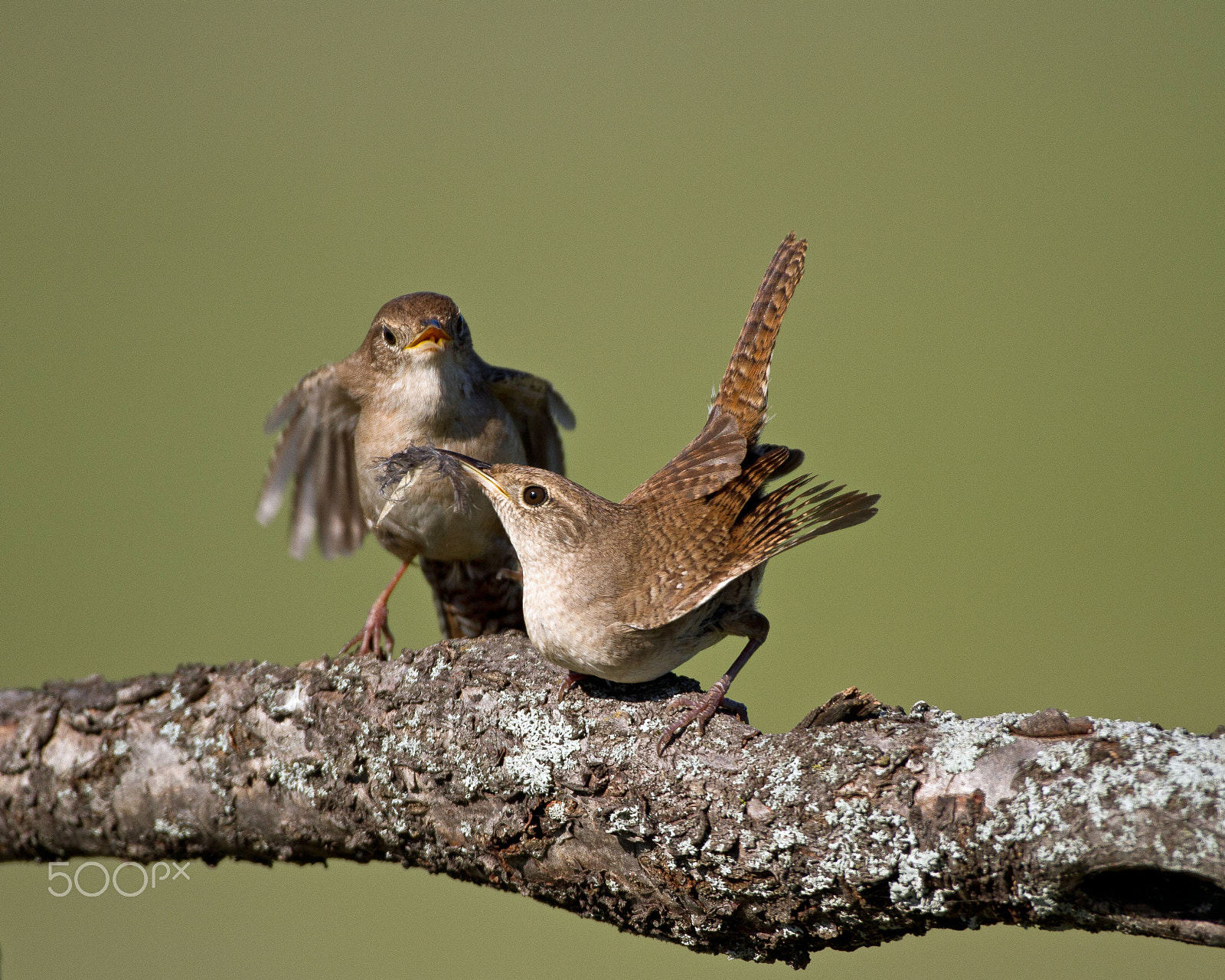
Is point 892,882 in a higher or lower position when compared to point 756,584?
lower

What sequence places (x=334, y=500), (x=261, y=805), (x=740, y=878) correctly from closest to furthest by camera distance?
(x=740, y=878)
(x=261, y=805)
(x=334, y=500)

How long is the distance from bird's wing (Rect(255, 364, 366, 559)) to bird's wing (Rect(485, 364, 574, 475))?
83 centimetres

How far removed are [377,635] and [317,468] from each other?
1025mm

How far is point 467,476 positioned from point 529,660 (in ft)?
2.54

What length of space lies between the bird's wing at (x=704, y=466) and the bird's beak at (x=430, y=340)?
1.12m

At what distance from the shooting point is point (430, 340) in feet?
13.7

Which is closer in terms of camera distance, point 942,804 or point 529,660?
point 942,804

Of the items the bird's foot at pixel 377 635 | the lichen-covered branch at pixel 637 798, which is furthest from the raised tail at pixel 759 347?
the bird's foot at pixel 377 635

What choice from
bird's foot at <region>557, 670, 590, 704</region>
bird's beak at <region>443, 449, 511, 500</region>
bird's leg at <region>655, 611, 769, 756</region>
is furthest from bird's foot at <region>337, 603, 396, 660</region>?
bird's leg at <region>655, 611, 769, 756</region>

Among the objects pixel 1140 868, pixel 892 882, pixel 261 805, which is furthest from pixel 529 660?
pixel 1140 868

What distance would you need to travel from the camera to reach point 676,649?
10.4 feet

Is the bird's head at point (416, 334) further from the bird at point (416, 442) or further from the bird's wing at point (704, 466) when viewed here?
the bird's wing at point (704, 466)

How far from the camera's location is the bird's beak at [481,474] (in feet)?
11.3

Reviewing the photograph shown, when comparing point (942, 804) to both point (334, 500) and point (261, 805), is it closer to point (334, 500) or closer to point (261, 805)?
point (261, 805)
